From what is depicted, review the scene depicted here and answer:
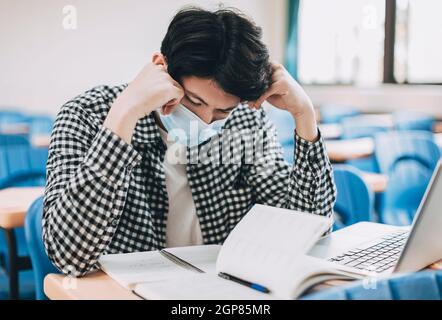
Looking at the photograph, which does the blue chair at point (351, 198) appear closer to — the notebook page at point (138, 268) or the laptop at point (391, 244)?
the laptop at point (391, 244)

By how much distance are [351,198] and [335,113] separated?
4.65m

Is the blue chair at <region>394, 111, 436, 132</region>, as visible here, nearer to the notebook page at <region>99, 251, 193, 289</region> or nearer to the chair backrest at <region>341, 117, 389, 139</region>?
the chair backrest at <region>341, 117, 389, 139</region>

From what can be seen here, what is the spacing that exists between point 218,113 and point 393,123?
14.5 ft

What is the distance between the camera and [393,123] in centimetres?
539

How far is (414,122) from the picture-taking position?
5.36 metres

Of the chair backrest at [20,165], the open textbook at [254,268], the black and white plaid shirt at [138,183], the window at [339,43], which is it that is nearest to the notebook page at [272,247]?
the open textbook at [254,268]

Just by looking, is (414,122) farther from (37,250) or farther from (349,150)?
(37,250)

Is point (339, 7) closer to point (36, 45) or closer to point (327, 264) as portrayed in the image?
point (36, 45)

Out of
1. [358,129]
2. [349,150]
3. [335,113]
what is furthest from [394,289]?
[335,113]

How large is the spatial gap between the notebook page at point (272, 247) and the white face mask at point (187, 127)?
1.10 ft

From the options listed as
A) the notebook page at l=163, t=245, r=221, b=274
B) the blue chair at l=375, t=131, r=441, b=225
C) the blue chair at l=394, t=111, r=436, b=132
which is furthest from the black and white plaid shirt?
the blue chair at l=394, t=111, r=436, b=132

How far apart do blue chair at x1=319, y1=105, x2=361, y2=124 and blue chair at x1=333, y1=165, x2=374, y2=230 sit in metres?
4.36

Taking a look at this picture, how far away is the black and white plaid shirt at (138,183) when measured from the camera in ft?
3.50

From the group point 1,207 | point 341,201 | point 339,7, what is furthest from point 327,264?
point 339,7
